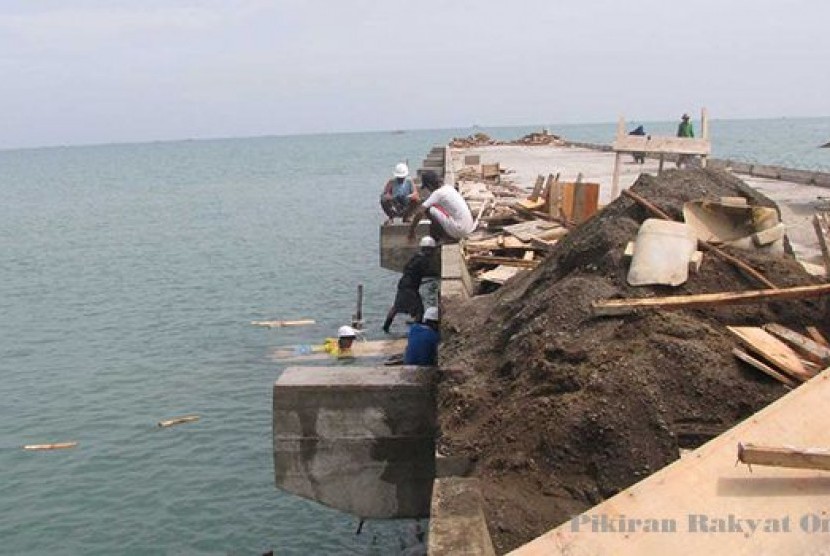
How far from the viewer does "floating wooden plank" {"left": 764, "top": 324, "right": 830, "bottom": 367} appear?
5430 millimetres

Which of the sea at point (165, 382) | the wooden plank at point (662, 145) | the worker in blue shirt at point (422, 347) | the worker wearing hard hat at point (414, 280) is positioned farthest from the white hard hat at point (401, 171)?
the worker in blue shirt at point (422, 347)

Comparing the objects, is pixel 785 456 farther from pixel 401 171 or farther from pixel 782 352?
pixel 401 171

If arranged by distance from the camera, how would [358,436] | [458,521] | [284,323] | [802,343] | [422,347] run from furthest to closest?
[284,323] < [422,347] < [358,436] < [802,343] < [458,521]

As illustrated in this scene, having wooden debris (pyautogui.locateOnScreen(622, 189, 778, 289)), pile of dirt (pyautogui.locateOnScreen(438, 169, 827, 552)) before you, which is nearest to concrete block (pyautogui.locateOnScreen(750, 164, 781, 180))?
wooden debris (pyautogui.locateOnScreen(622, 189, 778, 289))

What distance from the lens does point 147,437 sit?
37.7ft

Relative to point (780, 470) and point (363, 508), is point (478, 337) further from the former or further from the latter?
point (780, 470)

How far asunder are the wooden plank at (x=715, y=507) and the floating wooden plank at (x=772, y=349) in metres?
0.77

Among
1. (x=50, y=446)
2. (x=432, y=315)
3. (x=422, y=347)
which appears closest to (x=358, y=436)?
(x=422, y=347)

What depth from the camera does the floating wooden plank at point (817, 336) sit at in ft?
19.1

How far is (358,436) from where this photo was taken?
723 cm

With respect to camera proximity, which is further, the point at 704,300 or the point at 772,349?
the point at 704,300

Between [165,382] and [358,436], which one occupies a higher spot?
[358,436]

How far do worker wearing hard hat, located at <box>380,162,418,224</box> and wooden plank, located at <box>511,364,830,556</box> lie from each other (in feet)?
43.5

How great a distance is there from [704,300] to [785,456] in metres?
2.03
